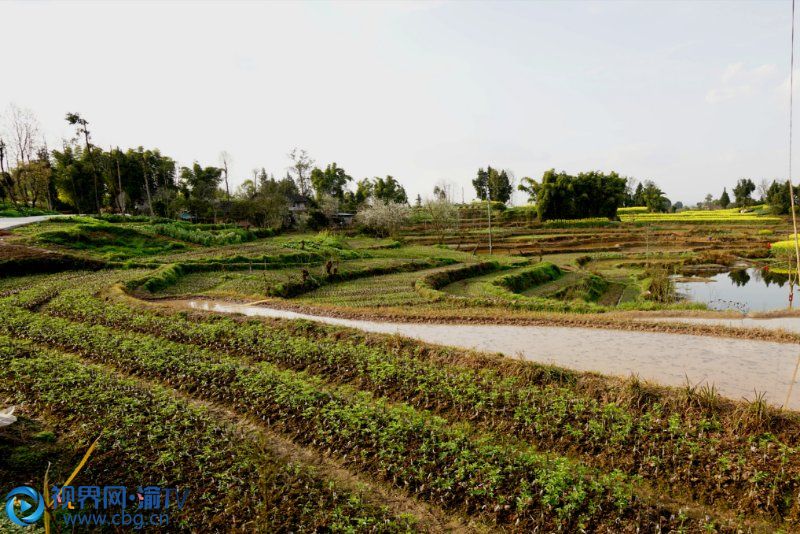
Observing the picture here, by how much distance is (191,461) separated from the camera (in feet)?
21.4

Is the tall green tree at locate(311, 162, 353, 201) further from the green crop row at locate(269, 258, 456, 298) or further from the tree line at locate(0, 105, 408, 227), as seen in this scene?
the green crop row at locate(269, 258, 456, 298)

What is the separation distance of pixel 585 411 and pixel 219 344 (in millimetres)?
9118

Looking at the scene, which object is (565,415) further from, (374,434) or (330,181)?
(330,181)

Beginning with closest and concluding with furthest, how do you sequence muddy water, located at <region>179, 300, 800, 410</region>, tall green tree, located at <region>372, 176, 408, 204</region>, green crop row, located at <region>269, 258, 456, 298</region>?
muddy water, located at <region>179, 300, 800, 410</region> < green crop row, located at <region>269, 258, 456, 298</region> < tall green tree, located at <region>372, 176, 408, 204</region>

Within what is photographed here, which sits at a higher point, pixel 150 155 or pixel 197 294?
pixel 150 155

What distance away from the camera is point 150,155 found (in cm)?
6091

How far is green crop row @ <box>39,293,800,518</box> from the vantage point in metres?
5.91

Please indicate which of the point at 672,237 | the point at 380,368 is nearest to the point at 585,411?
the point at 380,368

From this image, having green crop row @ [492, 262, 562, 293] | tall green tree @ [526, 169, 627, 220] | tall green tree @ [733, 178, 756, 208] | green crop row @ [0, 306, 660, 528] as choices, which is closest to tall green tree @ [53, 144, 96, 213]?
green crop row @ [492, 262, 562, 293]

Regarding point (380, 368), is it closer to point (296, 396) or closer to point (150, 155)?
point (296, 396)

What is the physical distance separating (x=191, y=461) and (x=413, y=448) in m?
3.28

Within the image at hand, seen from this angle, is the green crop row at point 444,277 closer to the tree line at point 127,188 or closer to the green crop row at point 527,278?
the green crop row at point 527,278

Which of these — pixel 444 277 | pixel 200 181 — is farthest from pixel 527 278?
pixel 200 181

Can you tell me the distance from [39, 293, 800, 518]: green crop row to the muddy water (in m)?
1.58
